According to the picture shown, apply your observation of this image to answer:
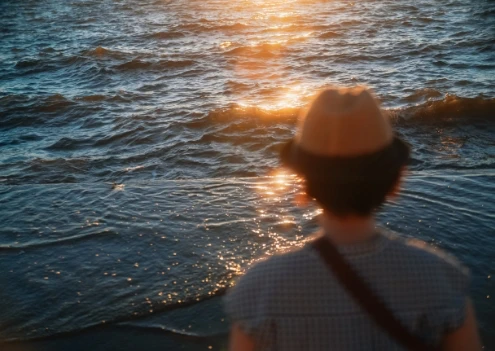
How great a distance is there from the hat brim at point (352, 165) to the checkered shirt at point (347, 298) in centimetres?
19

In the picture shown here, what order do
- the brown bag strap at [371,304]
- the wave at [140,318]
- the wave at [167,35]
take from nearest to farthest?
the brown bag strap at [371,304] < the wave at [140,318] < the wave at [167,35]

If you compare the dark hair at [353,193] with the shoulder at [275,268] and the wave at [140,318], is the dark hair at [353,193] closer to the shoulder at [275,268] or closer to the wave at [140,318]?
the shoulder at [275,268]

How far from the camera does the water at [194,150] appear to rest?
4.30 meters

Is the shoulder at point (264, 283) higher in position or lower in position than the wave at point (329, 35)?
higher

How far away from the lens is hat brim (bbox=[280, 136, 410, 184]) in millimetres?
1656

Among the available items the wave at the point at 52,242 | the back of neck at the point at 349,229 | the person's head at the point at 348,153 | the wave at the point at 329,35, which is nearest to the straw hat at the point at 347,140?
the person's head at the point at 348,153

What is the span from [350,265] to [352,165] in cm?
26

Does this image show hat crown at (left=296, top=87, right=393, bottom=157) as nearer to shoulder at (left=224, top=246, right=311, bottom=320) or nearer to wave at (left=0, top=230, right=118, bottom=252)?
shoulder at (left=224, top=246, right=311, bottom=320)

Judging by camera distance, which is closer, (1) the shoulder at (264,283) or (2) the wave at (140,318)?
(1) the shoulder at (264,283)

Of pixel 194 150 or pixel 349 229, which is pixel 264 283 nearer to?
pixel 349 229

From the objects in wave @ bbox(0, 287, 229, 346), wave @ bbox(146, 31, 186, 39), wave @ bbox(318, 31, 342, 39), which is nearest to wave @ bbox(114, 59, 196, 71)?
wave @ bbox(146, 31, 186, 39)

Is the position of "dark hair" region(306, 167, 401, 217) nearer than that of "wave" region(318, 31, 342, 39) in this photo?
Yes

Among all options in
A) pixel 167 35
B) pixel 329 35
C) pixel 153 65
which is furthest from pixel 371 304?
pixel 167 35

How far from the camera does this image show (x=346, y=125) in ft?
5.44
